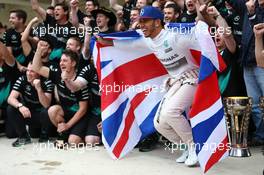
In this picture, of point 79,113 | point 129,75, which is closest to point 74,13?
point 79,113

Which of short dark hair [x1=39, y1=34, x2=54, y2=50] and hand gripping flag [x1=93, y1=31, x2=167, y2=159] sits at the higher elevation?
short dark hair [x1=39, y1=34, x2=54, y2=50]

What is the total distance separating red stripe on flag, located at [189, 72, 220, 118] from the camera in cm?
396

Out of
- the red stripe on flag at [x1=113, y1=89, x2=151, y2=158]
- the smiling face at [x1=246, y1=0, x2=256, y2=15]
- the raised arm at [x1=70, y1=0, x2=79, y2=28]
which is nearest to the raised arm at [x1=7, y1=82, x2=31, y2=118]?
the red stripe on flag at [x1=113, y1=89, x2=151, y2=158]

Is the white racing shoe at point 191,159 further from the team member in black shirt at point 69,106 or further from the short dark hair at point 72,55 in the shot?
the short dark hair at point 72,55

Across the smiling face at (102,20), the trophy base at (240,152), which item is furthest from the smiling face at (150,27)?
the trophy base at (240,152)

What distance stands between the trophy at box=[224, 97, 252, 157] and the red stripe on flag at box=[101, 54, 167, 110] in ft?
2.75

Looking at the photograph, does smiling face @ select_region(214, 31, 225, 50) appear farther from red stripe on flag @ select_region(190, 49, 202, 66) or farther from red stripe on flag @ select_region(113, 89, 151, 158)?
red stripe on flag @ select_region(113, 89, 151, 158)

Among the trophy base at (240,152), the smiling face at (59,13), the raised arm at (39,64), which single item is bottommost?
the trophy base at (240,152)

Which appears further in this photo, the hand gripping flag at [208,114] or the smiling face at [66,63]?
the smiling face at [66,63]

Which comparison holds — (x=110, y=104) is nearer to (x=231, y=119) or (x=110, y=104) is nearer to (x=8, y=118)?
(x=231, y=119)

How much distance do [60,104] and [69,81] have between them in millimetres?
472

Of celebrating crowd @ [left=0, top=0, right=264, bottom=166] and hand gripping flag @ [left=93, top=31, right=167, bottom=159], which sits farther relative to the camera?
hand gripping flag @ [left=93, top=31, right=167, bottom=159]

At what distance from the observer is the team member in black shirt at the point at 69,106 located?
515cm

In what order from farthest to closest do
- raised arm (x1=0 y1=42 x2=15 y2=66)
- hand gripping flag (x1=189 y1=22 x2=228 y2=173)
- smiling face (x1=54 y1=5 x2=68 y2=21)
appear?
smiling face (x1=54 y1=5 x2=68 y2=21), raised arm (x1=0 y1=42 x2=15 y2=66), hand gripping flag (x1=189 y1=22 x2=228 y2=173)
